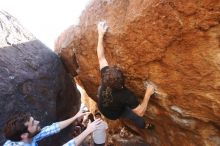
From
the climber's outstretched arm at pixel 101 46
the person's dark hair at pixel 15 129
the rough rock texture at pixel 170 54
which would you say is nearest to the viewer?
the person's dark hair at pixel 15 129

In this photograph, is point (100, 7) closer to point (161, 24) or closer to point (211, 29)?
point (161, 24)

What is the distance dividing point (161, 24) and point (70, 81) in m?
3.89

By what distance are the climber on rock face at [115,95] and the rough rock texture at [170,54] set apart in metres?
0.16

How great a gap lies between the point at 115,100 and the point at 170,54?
1.18 meters

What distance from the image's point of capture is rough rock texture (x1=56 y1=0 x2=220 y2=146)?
4.30 m

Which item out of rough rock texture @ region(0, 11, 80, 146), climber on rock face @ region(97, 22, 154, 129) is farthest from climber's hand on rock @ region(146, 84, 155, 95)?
rough rock texture @ region(0, 11, 80, 146)

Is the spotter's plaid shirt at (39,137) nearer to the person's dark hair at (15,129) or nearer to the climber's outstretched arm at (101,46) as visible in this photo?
the person's dark hair at (15,129)

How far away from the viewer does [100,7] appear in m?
5.65

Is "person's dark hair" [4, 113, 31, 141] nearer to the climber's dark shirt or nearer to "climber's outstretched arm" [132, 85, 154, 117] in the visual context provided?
the climber's dark shirt

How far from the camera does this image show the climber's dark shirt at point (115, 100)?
524 cm

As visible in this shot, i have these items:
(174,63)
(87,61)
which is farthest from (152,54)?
(87,61)

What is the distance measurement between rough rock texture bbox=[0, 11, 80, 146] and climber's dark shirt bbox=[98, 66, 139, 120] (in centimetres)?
153

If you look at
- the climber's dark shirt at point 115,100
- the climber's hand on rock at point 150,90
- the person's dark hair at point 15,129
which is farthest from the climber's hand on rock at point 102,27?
the person's dark hair at point 15,129

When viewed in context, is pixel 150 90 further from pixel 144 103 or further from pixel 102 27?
pixel 102 27
